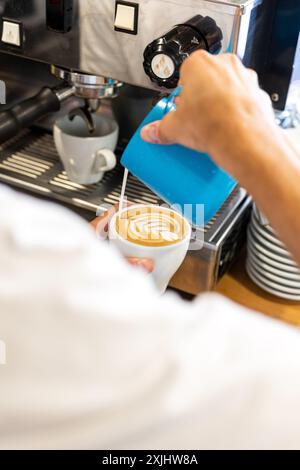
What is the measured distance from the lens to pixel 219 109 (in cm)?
49

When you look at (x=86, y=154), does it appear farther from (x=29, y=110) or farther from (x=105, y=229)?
(x=105, y=229)

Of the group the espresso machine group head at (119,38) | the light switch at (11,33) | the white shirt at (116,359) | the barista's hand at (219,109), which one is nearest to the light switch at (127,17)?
the espresso machine group head at (119,38)

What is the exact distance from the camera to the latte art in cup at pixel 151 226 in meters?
0.70

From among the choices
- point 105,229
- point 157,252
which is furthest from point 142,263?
point 105,229

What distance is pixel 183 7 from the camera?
2.47ft

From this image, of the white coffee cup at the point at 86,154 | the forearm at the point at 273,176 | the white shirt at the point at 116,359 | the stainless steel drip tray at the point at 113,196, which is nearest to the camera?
the white shirt at the point at 116,359

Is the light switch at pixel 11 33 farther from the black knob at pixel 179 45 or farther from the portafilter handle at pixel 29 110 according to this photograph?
the black knob at pixel 179 45

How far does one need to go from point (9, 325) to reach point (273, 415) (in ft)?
0.43

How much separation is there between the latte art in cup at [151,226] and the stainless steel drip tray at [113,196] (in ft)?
0.39

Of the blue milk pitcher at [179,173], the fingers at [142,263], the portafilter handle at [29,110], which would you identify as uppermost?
the blue milk pitcher at [179,173]

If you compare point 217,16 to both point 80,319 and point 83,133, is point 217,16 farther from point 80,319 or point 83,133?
point 80,319

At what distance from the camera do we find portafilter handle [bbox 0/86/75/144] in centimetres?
87

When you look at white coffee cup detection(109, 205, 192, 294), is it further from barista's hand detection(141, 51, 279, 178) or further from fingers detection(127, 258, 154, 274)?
barista's hand detection(141, 51, 279, 178)

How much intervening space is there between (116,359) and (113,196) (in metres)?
0.65
